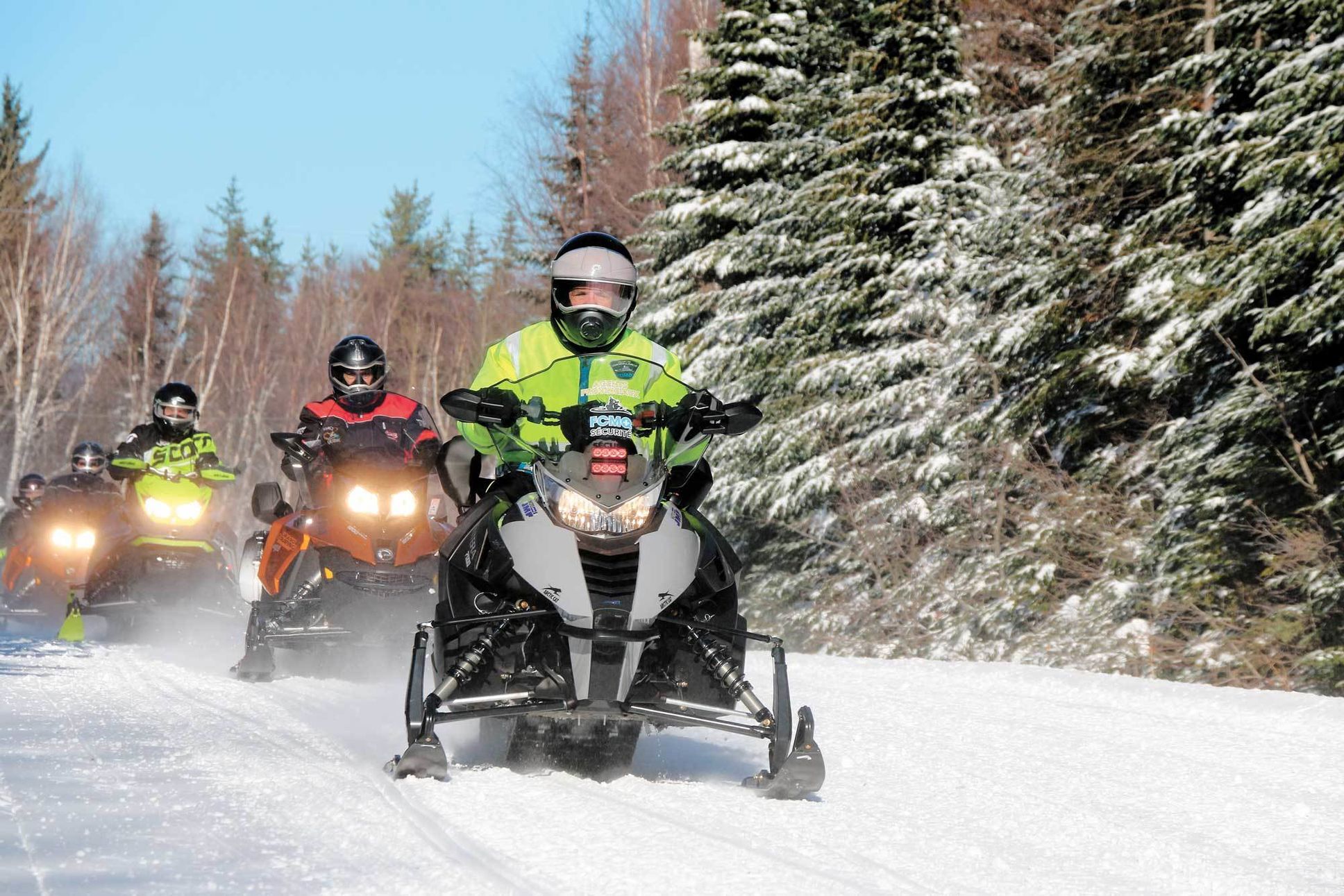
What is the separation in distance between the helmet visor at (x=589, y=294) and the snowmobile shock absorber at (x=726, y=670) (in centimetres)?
127

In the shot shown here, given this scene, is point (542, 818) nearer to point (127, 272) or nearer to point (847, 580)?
point (847, 580)

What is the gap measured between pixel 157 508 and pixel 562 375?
23.1 ft

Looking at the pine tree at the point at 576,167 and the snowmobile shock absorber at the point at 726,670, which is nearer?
the snowmobile shock absorber at the point at 726,670

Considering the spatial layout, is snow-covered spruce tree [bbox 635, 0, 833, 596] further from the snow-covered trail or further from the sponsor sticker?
the sponsor sticker

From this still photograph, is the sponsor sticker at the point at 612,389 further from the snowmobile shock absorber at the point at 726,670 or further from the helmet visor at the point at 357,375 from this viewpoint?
the helmet visor at the point at 357,375

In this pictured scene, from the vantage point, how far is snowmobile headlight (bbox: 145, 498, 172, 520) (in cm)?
1078

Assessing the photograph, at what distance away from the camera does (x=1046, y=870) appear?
3.61 metres

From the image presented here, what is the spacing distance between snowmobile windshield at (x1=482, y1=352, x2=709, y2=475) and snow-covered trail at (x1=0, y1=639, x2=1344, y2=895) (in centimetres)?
113

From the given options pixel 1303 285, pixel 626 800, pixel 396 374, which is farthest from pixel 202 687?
pixel 396 374

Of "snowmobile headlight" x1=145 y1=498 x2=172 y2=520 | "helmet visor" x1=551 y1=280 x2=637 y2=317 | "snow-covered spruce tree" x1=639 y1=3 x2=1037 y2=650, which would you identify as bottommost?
"snowmobile headlight" x1=145 y1=498 x2=172 y2=520

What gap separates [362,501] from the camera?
831cm

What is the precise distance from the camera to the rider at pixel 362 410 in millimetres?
8477

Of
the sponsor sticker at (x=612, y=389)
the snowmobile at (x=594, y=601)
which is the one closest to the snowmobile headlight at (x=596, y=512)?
the snowmobile at (x=594, y=601)

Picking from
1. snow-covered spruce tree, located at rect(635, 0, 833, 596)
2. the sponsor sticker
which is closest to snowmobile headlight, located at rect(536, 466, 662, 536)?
the sponsor sticker
